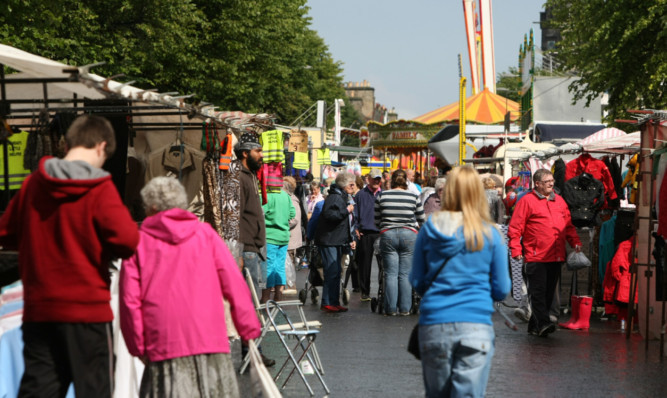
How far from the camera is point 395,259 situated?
14.7 meters

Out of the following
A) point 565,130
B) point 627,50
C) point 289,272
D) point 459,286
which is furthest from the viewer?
point 565,130

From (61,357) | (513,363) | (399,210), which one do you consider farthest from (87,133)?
(399,210)

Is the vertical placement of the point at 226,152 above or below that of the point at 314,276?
above

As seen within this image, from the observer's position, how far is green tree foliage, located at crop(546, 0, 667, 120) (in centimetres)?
2603

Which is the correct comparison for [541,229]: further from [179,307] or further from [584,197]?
[179,307]

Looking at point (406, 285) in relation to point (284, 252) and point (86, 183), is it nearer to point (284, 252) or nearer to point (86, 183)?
point (284, 252)

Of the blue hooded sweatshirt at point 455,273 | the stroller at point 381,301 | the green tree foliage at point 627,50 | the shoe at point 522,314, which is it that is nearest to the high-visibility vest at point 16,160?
the blue hooded sweatshirt at point 455,273

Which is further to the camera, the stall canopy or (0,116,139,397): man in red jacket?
the stall canopy

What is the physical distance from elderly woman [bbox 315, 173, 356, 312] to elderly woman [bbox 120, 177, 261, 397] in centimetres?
925

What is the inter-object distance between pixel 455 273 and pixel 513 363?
511cm

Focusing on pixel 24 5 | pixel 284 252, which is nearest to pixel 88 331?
pixel 284 252

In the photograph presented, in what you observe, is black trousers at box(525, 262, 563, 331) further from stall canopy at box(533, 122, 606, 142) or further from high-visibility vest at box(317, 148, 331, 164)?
high-visibility vest at box(317, 148, 331, 164)

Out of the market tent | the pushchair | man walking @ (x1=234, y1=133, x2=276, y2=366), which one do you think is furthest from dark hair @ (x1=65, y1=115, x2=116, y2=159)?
the market tent

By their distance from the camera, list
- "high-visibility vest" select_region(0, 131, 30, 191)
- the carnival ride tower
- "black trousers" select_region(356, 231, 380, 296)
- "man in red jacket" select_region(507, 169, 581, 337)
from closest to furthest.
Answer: "high-visibility vest" select_region(0, 131, 30, 191) → "man in red jacket" select_region(507, 169, 581, 337) → "black trousers" select_region(356, 231, 380, 296) → the carnival ride tower
